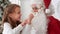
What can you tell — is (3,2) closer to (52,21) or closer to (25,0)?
(25,0)

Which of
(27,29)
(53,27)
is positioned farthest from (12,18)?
(53,27)

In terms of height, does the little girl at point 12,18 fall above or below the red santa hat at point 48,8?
below

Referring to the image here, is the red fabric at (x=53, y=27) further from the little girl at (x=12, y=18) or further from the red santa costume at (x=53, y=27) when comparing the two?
the little girl at (x=12, y=18)

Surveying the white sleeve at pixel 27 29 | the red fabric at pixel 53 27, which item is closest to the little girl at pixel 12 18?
the white sleeve at pixel 27 29

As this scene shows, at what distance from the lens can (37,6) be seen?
2.08 feet

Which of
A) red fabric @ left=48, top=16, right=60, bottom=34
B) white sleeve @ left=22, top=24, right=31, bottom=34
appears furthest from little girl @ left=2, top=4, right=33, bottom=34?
red fabric @ left=48, top=16, right=60, bottom=34

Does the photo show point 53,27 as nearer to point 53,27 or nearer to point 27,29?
point 53,27

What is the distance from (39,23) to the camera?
63cm

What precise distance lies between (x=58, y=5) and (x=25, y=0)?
0.71 ft

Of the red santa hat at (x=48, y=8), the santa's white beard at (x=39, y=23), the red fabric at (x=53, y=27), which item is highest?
the red santa hat at (x=48, y=8)

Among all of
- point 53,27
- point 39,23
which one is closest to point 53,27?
point 53,27

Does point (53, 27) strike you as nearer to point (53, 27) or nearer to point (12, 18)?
point (53, 27)

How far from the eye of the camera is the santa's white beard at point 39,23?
627mm

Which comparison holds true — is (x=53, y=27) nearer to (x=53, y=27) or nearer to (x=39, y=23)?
(x=53, y=27)
